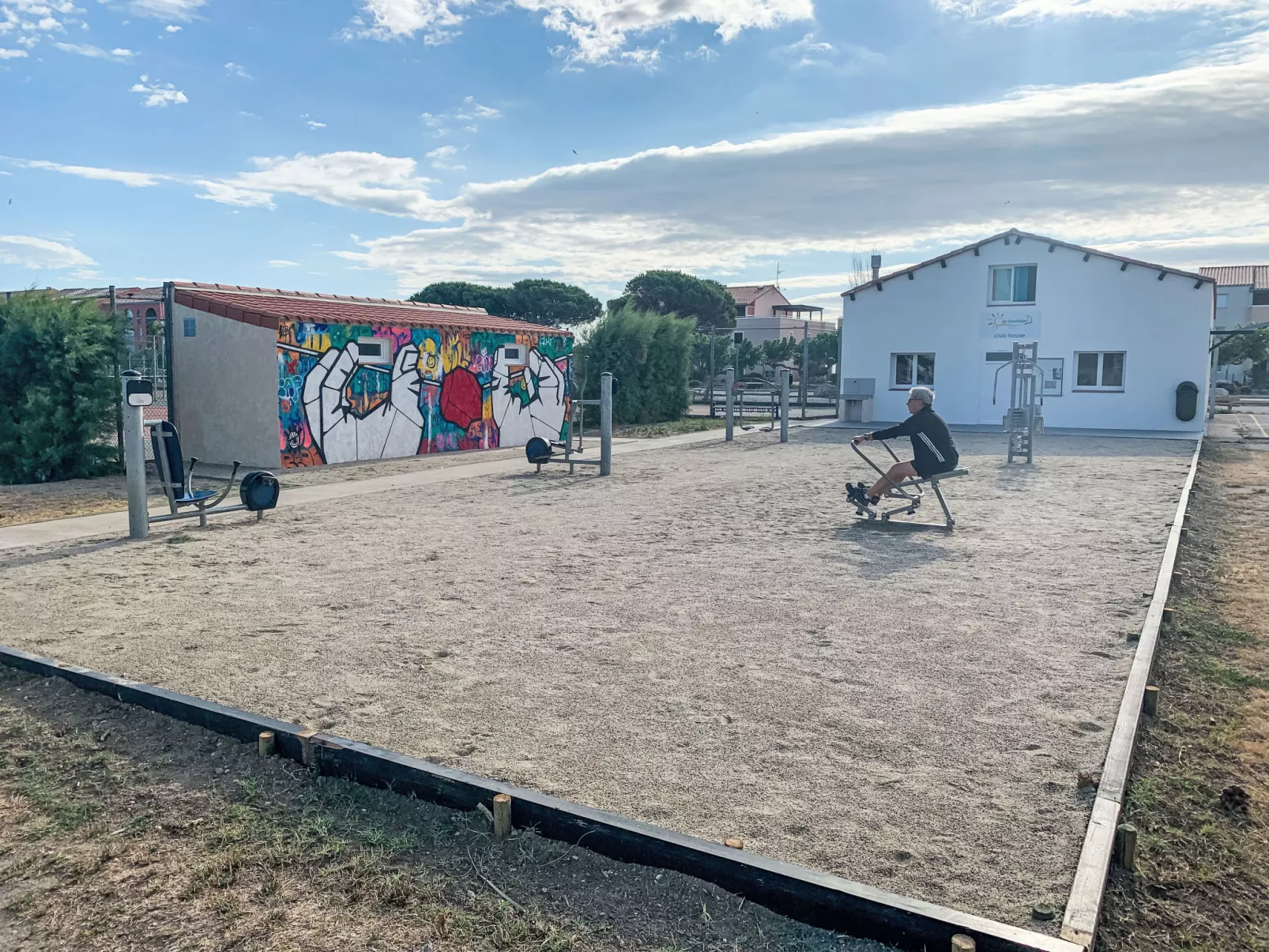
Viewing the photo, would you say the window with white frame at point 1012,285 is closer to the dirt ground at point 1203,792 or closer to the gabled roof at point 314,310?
the gabled roof at point 314,310

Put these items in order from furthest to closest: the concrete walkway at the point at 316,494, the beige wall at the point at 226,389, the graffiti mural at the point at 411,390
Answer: the graffiti mural at the point at 411,390 → the beige wall at the point at 226,389 → the concrete walkway at the point at 316,494

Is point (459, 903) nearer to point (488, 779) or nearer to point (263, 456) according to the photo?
point (488, 779)

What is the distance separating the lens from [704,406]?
37.5m

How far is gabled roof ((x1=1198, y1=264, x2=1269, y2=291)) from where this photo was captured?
73188mm

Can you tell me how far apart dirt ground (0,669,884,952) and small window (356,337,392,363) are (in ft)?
44.0

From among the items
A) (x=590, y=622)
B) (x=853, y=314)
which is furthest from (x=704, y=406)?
(x=590, y=622)

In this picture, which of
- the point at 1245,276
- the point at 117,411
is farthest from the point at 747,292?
the point at 117,411

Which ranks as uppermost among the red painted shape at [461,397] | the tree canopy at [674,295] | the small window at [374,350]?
the tree canopy at [674,295]

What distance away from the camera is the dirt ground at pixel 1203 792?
2.92m

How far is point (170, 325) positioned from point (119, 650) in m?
12.5

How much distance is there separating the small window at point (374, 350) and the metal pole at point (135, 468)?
7.52m

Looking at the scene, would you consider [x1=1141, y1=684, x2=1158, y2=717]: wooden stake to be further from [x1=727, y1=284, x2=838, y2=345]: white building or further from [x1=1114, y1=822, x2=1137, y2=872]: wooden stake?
[x1=727, y1=284, x2=838, y2=345]: white building

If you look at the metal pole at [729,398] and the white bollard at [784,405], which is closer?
the metal pole at [729,398]

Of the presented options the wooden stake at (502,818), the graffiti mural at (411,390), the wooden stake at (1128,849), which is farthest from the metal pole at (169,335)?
the wooden stake at (1128,849)
